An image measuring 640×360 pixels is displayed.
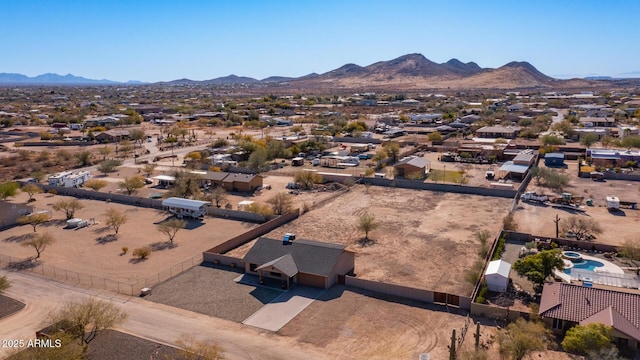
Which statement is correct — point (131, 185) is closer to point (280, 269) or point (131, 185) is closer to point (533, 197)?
point (280, 269)

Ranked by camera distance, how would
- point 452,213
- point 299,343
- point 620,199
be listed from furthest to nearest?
point 620,199 < point 452,213 < point 299,343

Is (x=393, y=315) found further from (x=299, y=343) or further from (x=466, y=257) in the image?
(x=466, y=257)

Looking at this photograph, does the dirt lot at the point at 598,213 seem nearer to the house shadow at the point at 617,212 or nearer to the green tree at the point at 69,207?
the house shadow at the point at 617,212

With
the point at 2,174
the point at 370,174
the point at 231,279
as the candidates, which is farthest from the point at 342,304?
the point at 2,174

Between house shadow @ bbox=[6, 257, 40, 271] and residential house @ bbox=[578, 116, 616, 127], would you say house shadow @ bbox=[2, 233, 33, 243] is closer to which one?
house shadow @ bbox=[6, 257, 40, 271]

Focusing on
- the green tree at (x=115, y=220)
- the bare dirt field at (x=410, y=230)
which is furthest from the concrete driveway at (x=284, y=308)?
the green tree at (x=115, y=220)

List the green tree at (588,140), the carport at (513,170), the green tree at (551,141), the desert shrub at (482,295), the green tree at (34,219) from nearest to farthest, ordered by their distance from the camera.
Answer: the desert shrub at (482,295) → the green tree at (34,219) → the carport at (513,170) → the green tree at (551,141) → the green tree at (588,140)
